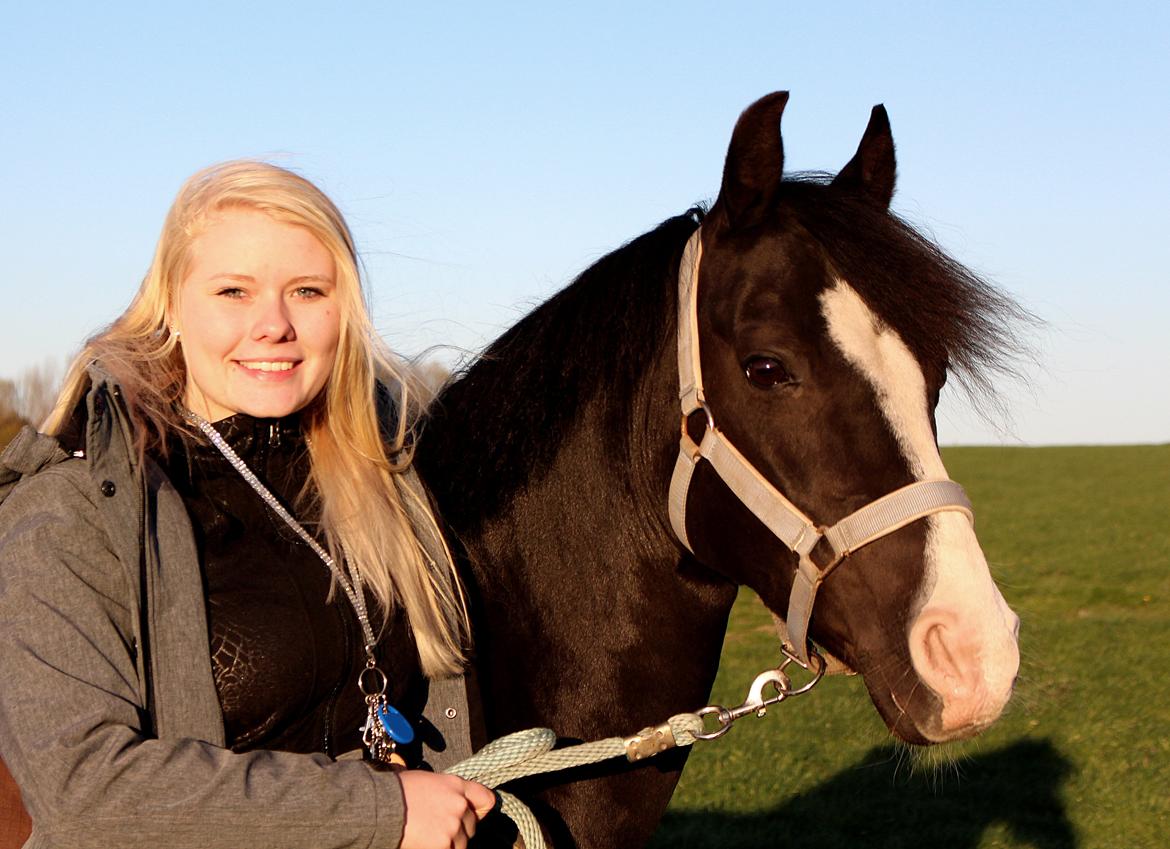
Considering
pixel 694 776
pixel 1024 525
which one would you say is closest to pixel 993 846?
pixel 694 776

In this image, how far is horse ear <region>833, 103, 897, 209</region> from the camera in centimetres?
283

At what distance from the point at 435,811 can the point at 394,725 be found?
257mm

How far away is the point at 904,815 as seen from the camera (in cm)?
651

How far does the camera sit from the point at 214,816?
1.74 m

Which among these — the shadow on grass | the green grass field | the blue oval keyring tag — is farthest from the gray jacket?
the shadow on grass

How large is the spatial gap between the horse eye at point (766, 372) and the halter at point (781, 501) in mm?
140

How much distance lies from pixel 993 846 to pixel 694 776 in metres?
1.96

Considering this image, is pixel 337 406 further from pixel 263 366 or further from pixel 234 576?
pixel 234 576

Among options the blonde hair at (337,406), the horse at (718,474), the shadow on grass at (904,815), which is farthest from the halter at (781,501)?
the shadow on grass at (904,815)

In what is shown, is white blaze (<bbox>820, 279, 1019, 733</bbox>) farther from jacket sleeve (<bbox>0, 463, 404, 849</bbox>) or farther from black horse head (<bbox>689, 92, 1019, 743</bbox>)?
jacket sleeve (<bbox>0, 463, 404, 849</bbox>)

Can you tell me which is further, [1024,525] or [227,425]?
[1024,525]

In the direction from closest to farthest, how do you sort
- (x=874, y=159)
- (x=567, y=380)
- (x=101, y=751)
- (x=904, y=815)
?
(x=101, y=751) < (x=567, y=380) < (x=874, y=159) < (x=904, y=815)

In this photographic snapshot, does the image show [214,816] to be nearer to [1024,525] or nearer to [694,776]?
[694,776]

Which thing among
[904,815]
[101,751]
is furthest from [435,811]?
[904,815]
